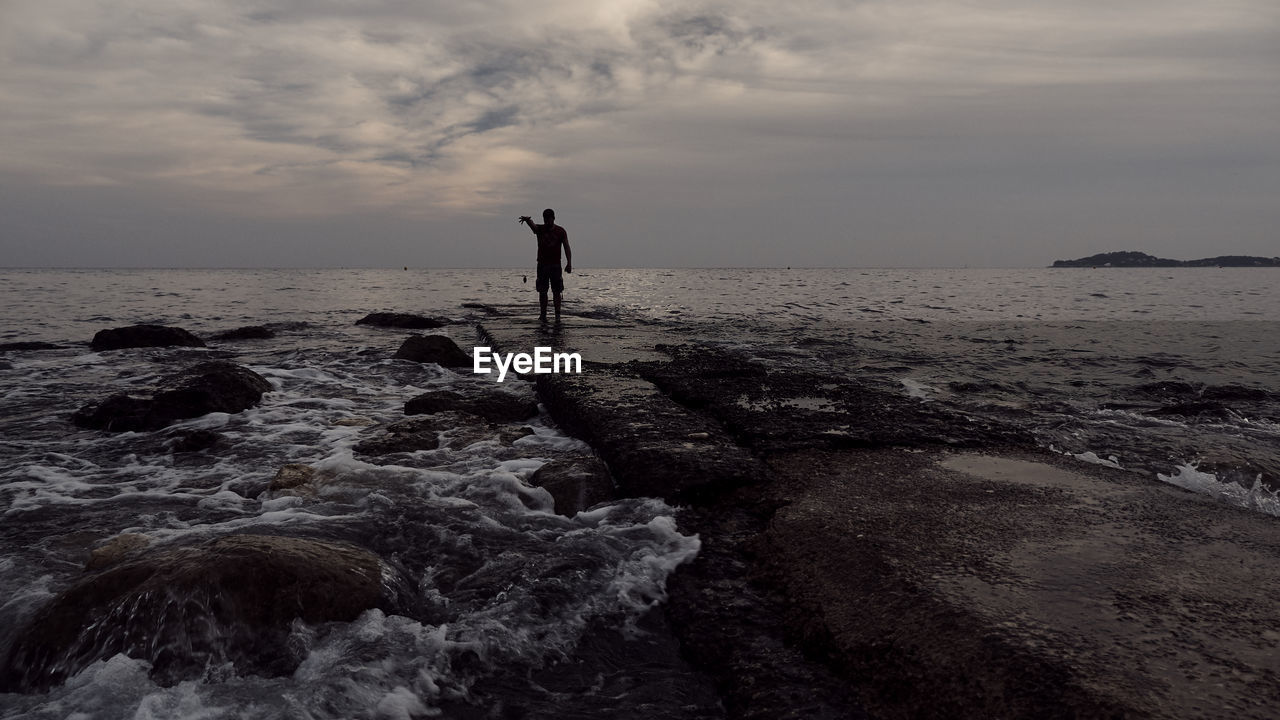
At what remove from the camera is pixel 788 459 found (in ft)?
13.1

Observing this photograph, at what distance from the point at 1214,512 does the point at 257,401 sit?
7.91 m

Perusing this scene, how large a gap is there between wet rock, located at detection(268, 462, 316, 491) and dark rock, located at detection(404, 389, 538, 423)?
1783mm

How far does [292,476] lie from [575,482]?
194cm

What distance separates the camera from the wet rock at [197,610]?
7.82 ft

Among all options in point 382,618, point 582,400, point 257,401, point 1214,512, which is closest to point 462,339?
point 257,401

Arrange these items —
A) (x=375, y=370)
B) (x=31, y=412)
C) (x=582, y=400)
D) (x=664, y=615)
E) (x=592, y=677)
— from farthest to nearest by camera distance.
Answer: (x=375, y=370) → (x=31, y=412) → (x=582, y=400) → (x=664, y=615) → (x=592, y=677)

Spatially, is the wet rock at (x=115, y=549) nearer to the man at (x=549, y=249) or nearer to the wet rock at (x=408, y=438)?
the wet rock at (x=408, y=438)

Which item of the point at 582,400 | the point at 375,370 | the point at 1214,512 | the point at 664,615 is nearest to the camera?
the point at 664,615

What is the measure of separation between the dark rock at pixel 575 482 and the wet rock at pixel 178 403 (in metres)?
4.15

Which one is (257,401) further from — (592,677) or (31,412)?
(592,677)

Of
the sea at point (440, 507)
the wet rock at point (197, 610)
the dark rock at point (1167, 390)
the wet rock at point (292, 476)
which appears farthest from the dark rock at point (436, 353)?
the dark rock at point (1167, 390)

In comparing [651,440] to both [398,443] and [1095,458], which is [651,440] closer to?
[398,443]

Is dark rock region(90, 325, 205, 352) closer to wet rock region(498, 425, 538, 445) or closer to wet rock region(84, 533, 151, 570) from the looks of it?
wet rock region(498, 425, 538, 445)

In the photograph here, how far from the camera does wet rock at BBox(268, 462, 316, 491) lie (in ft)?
14.0
